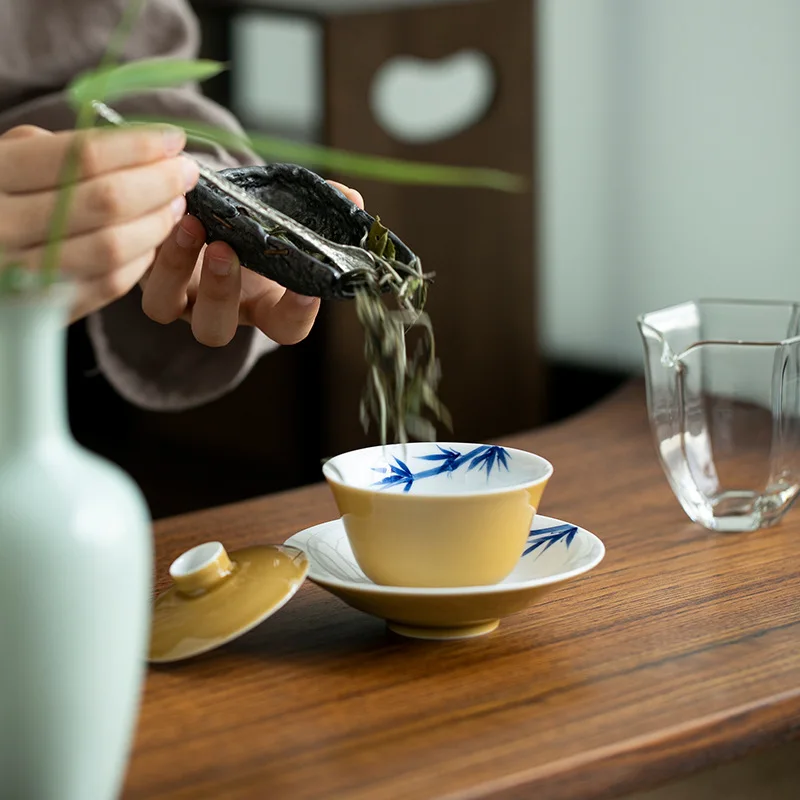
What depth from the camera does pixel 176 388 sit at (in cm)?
144

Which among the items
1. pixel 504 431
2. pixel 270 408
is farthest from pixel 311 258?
pixel 270 408

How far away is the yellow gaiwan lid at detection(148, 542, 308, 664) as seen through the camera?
2.22 feet

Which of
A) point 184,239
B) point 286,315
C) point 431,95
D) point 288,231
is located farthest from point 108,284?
point 431,95

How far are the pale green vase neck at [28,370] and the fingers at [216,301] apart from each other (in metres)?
0.44

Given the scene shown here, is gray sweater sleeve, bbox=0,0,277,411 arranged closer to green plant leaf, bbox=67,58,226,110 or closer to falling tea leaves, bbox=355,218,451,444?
falling tea leaves, bbox=355,218,451,444

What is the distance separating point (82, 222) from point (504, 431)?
7.84ft

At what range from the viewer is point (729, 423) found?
102 cm

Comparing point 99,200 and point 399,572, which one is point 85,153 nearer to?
point 99,200

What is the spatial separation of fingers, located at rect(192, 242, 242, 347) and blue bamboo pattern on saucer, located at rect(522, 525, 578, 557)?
31cm

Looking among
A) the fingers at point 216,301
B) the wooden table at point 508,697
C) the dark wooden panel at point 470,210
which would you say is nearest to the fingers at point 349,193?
the fingers at point 216,301

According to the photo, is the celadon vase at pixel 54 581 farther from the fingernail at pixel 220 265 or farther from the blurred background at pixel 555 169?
the blurred background at pixel 555 169

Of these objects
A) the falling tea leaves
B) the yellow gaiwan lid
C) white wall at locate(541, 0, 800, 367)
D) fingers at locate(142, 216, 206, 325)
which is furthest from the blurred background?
the yellow gaiwan lid

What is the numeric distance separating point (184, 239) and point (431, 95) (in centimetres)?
216

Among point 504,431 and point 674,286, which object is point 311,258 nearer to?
point 674,286
